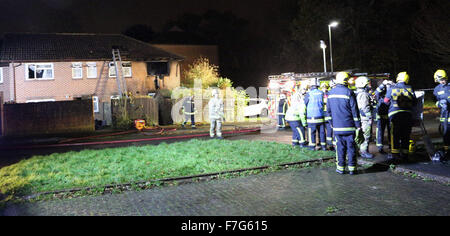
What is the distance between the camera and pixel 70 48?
28.2 meters

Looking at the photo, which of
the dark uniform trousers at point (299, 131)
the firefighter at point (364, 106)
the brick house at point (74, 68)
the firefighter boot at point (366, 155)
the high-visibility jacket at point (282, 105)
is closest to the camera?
the firefighter at point (364, 106)

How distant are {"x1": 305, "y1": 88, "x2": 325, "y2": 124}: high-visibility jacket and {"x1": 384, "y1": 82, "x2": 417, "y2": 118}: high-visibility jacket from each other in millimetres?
1641

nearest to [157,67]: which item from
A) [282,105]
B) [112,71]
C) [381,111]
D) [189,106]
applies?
[112,71]

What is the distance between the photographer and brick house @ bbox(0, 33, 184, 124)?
26.2 metres

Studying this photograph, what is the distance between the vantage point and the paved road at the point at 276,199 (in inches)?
206

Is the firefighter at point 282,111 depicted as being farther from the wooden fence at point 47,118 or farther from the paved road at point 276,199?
the wooden fence at point 47,118

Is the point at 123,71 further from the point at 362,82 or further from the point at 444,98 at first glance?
the point at 444,98

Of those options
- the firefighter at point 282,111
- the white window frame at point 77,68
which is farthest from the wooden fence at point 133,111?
the white window frame at point 77,68

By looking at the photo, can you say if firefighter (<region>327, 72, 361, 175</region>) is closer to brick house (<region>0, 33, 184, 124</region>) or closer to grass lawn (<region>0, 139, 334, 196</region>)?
grass lawn (<region>0, 139, 334, 196</region>)

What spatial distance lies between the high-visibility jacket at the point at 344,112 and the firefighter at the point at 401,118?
6.10ft

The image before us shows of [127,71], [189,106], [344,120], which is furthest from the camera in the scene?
[127,71]

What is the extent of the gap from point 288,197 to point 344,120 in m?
2.18

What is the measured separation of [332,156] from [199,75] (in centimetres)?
2109
